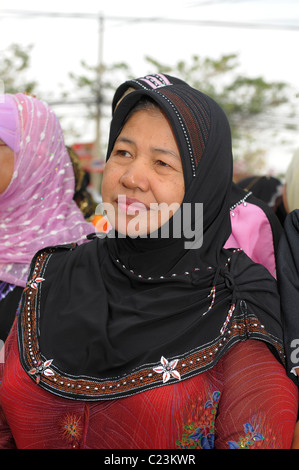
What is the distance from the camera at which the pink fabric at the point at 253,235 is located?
1517 millimetres

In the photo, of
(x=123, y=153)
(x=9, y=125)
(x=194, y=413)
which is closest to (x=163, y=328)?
(x=194, y=413)

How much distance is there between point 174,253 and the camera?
125 centimetres

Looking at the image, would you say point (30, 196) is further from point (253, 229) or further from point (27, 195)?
point (253, 229)

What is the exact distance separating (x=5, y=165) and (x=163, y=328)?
3.15ft

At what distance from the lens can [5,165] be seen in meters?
1.78

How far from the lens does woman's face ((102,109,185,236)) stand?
1174 mm

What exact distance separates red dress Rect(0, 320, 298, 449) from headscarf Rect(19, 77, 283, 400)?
36 mm

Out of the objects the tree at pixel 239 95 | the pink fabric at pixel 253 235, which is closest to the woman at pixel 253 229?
the pink fabric at pixel 253 235

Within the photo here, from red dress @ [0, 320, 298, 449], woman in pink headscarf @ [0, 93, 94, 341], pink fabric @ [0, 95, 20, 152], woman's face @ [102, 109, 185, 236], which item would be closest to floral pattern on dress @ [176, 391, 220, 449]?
red dress @ [0, 320, 298, 449]

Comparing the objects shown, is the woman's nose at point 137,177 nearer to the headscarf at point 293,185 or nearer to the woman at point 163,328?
the woman at point 163,328

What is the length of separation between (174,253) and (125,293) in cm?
18

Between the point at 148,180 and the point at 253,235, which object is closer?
the point at 148,180
